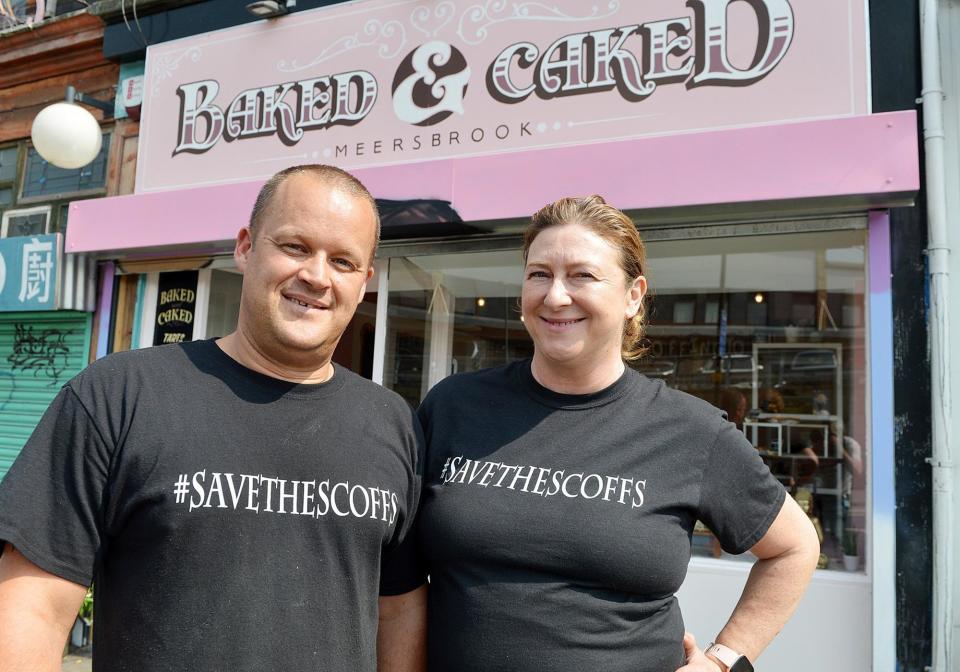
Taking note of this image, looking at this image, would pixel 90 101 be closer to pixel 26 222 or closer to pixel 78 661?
pixel 26 222

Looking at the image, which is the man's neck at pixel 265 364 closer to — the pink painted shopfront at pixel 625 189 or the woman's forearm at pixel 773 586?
the woman's forearm at pixel 773 586

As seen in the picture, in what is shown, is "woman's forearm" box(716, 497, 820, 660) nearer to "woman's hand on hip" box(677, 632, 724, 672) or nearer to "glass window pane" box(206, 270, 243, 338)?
"woman's hand on hip" box(677, 632, 724, 672)

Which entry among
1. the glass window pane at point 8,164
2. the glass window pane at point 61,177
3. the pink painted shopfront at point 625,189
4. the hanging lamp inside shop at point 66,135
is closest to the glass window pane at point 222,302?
the pink painted shopfront at point 625,189

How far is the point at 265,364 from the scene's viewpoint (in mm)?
1639

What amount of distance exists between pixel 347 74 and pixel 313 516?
14.0 feet

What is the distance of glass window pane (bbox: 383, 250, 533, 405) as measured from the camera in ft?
16.1

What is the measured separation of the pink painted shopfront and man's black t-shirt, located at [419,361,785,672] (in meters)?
2.28

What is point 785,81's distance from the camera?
156 inches

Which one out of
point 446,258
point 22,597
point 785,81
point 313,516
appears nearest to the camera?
point 22,597

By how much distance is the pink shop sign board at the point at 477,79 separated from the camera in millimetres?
3979

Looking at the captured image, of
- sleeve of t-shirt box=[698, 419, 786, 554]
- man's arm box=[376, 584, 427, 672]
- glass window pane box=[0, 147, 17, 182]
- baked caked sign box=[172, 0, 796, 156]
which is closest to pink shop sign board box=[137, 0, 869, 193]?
baked caked sign box=[172, 0, 796, 156]

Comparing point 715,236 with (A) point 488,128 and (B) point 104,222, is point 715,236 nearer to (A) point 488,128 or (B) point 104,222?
(A) point 488,128

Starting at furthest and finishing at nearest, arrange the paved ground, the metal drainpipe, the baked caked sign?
the paved ground < the baked caked sign < the metal drainpipe

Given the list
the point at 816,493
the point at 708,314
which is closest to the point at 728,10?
the point at 708,314
